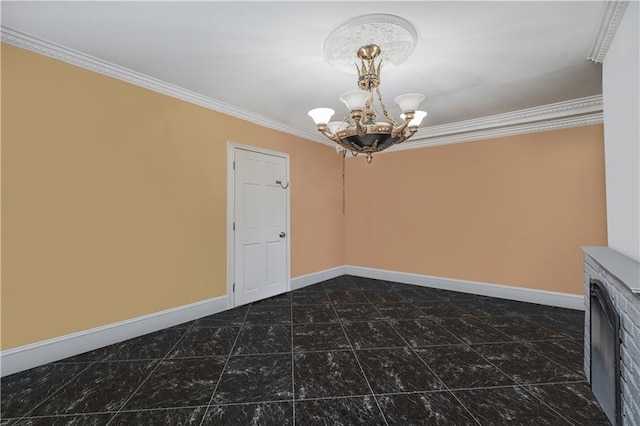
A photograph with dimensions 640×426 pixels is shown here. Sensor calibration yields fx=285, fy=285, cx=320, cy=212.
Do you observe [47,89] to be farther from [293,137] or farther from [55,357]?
[293,137]

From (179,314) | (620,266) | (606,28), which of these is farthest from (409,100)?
(179,314)

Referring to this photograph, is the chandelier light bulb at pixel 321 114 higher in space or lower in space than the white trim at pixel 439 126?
lower

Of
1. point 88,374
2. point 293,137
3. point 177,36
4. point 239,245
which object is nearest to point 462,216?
point 293,137

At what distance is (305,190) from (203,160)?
1751mm

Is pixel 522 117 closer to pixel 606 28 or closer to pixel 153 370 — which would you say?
pixel 606 28

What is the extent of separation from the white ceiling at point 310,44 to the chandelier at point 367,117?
1.22ft

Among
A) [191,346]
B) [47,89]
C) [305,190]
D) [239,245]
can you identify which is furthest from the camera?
[305,190]

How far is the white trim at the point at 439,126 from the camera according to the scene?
223cm

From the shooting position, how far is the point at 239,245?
3699 mm

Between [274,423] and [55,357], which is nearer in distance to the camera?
[274,423]

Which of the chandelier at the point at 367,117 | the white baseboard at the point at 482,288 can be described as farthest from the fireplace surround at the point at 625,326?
the white baseboard at the point at 482,288

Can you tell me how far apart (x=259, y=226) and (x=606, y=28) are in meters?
3.77

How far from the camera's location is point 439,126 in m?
4.30

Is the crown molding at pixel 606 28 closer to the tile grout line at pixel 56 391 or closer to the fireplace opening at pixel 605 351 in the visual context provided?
the fireplace opening at pixel 605 351
